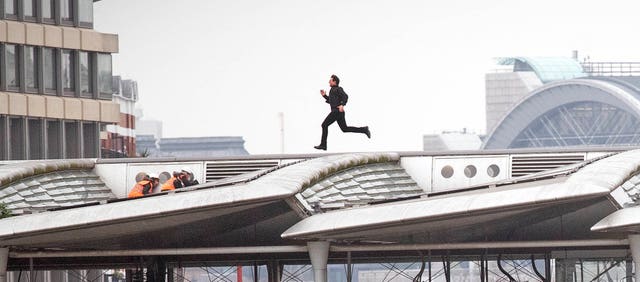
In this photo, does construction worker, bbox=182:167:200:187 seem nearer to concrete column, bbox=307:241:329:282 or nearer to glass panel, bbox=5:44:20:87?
concrete column, bbox=307:241:329:282

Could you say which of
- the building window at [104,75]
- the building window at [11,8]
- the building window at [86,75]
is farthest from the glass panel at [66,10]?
the building window at [11,8]

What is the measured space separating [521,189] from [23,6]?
44.2 meters

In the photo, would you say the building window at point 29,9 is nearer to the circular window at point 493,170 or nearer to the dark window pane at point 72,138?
the dark window pane at point 72,138

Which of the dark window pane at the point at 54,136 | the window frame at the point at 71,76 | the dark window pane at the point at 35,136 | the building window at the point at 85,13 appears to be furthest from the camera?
the building window at the point at 85,13

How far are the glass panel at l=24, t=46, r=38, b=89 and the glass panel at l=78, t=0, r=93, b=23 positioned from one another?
4343 mm

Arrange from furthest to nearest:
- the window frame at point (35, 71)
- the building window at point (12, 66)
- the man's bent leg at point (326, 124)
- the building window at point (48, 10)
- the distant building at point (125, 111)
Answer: the distant building at point (125, 111), the building window at point (48, 10), the window frame at point (35, 71), the building window at point (12, 66), the man's bent leg at point (326, 124)

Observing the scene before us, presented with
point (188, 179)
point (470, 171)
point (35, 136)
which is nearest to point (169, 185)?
point (188, 179)

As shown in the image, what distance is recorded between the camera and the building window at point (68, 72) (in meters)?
90.7

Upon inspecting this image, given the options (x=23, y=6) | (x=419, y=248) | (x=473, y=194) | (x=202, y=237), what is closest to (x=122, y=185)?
(x=202, y=237)

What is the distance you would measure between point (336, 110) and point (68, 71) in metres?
37.5

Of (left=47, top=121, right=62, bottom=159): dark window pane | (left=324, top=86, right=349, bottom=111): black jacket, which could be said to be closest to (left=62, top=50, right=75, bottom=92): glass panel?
(left=47, top=121, right=62, bottom=159): dark window pane

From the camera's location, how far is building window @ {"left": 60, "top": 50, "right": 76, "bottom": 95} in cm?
9069

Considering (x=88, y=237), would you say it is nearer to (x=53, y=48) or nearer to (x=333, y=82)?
(x=333, y=82)

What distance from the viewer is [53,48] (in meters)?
89.6
